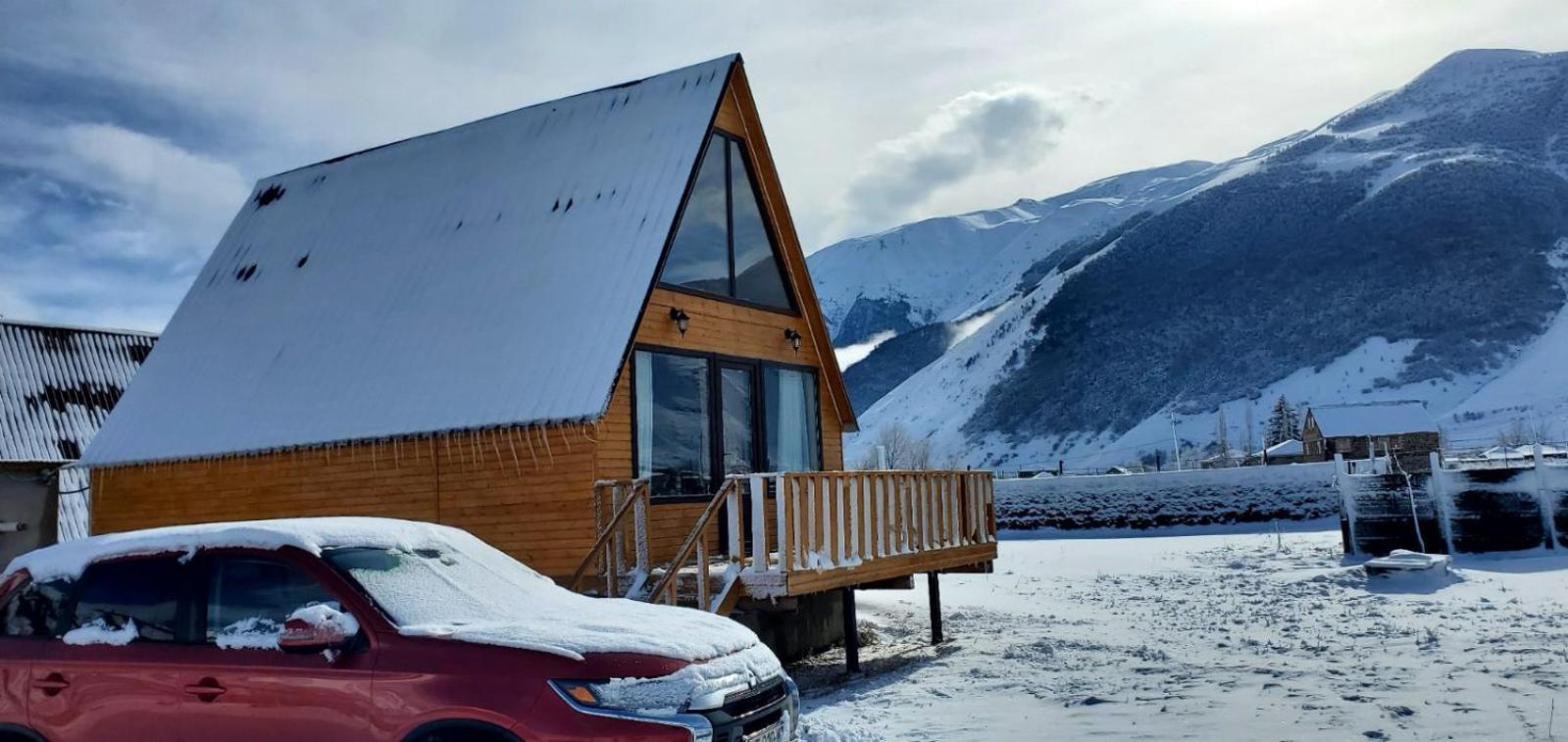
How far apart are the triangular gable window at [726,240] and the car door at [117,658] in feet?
28.5

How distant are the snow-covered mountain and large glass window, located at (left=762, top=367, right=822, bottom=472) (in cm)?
9743

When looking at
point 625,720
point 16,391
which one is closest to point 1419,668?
point 625,720

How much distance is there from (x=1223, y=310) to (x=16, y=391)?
13131 centimetres

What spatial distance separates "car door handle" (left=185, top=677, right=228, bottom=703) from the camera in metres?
5.91

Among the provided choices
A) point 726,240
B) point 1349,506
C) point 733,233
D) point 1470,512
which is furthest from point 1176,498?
point 726,240

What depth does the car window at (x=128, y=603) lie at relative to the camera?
20.5ft

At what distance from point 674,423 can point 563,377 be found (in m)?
1.67

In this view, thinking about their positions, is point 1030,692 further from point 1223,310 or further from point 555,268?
point 1223,310

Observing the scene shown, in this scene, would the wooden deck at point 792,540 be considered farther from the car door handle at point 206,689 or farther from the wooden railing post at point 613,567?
the car door handle at point 206,689

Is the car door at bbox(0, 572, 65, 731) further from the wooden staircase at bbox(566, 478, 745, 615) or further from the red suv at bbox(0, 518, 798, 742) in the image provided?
the wooden staircase at bbox(566, 478, 745, 615)

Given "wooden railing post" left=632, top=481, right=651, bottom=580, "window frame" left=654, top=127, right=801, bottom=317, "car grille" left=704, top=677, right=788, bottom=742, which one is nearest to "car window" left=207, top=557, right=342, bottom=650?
"car grille" left=704, top=677, right=788, bottom=742

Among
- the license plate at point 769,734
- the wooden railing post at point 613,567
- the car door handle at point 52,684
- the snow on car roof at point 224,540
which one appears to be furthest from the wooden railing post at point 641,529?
the car door handle at point 52,684

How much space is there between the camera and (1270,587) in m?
20.6

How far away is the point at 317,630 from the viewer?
566 cm
